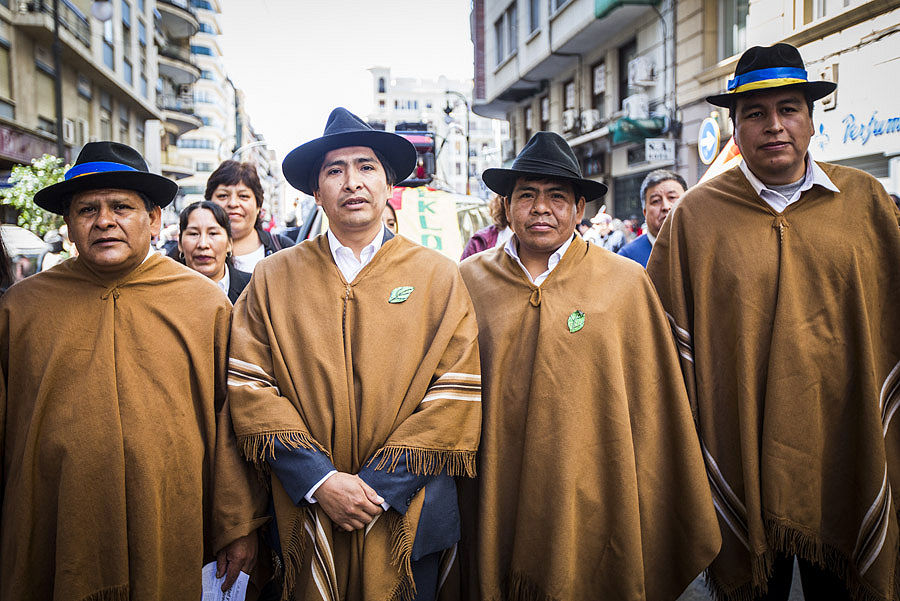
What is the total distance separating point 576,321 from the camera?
2.66 m

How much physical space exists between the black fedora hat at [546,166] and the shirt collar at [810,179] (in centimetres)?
65

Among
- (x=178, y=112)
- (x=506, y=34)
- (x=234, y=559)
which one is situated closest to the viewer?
(x=234, y=559)

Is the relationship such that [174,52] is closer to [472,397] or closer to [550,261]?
[550,261]

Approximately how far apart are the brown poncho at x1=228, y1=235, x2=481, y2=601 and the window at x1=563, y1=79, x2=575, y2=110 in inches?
720

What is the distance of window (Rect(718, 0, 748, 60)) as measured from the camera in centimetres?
1199

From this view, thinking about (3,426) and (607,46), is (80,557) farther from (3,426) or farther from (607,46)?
(607,46)

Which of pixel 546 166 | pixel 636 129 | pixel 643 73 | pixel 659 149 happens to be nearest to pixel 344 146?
pixel 546 166

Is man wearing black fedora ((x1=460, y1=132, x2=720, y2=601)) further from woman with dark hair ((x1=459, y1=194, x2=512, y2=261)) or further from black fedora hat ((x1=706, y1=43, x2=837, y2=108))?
woman with dark hair ((x1=459, y1=194, x2=512, y2=261))

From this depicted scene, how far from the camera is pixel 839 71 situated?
9023mm

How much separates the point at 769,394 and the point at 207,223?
322 cm

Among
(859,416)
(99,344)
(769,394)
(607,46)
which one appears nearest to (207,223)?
(99,344)

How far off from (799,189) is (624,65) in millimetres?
15629

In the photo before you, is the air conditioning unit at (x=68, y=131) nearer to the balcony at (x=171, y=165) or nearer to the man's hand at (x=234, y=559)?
the balcony at (x=171, y=165)

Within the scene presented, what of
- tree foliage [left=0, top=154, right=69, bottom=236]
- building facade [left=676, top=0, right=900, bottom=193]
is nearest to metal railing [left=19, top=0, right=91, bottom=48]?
tree foliage [left=0, top=154, right=69, bottom=236]
